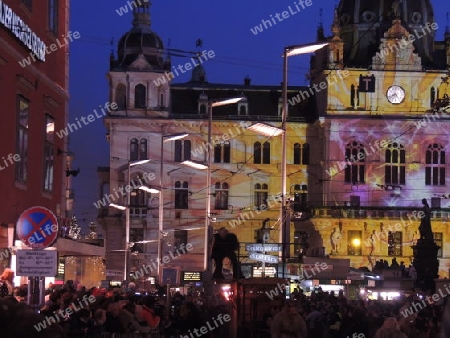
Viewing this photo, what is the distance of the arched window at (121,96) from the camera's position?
3260 inches

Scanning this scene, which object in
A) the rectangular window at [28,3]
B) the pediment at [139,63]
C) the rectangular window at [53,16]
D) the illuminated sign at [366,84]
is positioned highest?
the pediment at [139,63]

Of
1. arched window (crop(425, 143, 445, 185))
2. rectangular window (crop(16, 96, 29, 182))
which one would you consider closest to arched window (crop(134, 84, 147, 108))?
arched window (crop(425, 143, 445, 185))

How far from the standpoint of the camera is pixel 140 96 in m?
83.3

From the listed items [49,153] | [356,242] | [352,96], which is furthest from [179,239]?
[49,153]

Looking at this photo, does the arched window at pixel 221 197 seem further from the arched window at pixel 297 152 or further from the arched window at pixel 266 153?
the arched window at pixel 297 152

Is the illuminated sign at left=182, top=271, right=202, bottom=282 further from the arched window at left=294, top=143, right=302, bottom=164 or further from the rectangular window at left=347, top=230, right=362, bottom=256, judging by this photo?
the arched window at left=294, top=143, right=302, bottom=164

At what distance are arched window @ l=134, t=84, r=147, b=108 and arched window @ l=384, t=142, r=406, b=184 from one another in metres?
17.7

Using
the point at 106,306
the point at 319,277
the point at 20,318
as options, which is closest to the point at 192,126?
the point at 319,277

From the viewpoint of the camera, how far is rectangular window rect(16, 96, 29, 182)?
2283 cm

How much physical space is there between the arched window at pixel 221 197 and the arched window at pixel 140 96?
812 cm

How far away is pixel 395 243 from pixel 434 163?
6.74m

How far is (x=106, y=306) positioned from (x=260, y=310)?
4.21 metres

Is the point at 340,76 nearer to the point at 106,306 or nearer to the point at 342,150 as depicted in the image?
the point at 342,150

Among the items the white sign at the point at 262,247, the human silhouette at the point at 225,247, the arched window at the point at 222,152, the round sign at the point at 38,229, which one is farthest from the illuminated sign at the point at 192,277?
the round sign at the point at 38,229
